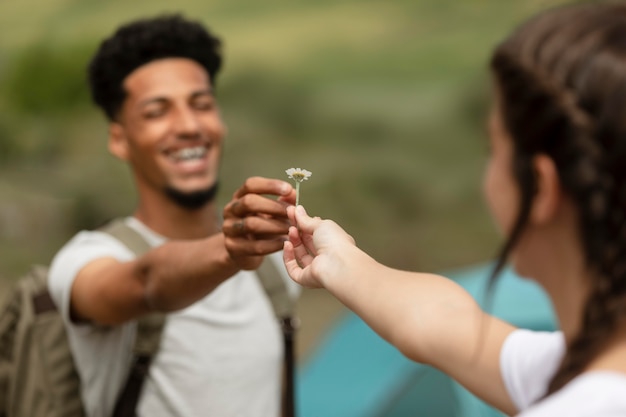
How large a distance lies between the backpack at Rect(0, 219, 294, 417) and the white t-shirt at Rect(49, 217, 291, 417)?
3 cm

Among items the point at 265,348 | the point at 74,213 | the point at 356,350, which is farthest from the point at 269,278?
the point at 74,213

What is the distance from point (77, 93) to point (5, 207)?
2.22m

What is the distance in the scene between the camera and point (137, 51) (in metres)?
2.84

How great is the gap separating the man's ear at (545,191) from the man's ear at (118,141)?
1.87m

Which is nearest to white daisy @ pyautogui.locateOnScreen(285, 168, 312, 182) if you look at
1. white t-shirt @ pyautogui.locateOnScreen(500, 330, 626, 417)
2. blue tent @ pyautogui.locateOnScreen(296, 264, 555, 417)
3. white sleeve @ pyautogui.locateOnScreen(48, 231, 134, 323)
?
white t-shirt @ pyautogui.locateOnScreen(500, 330, 626, 417)

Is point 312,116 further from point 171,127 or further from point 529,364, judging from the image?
point 529,364

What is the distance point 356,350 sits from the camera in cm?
415

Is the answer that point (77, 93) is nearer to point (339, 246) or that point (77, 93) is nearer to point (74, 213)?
point (74, 213)

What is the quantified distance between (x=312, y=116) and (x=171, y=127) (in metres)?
9.02

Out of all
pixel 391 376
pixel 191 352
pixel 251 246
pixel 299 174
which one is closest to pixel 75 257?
pixel 191 352

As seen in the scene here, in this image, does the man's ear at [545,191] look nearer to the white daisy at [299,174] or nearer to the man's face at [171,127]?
the white daisy at [299,174]

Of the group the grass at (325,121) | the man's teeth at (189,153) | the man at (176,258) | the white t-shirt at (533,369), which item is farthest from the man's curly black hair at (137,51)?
the grass at (325,121)

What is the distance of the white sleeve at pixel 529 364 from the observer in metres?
1.38

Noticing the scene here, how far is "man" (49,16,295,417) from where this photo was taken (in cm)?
211
